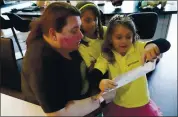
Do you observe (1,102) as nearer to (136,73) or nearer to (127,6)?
(136,73)

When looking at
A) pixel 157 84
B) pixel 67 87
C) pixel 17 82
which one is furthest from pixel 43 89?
pixel 157 84

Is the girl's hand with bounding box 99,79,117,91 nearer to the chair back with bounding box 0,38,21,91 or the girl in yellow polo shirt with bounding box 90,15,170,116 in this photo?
the girl in yellow polo shirt with bounding box 90,15,170,116

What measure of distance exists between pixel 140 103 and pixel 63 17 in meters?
0.82

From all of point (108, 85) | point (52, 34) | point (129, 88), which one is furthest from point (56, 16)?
point (129, 88)

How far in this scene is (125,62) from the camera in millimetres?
1267

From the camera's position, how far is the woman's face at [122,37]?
49.6 inches

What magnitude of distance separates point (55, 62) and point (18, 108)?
32 centimetres

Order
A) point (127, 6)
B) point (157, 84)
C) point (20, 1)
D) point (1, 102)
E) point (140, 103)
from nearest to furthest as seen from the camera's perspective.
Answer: point (1, 102) → point (140, 103) → point (157, 84) → point (127, 6) → point (20, 1)

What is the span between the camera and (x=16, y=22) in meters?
2.97

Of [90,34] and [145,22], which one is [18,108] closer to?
[90,34]

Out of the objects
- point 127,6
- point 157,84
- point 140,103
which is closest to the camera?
point 140,103

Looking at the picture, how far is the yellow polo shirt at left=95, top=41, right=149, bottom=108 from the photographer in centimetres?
126

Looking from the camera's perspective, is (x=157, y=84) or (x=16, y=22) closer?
(x=157, y=84)

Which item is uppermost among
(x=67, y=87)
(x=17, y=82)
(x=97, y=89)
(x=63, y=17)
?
(x=63, y=17)
